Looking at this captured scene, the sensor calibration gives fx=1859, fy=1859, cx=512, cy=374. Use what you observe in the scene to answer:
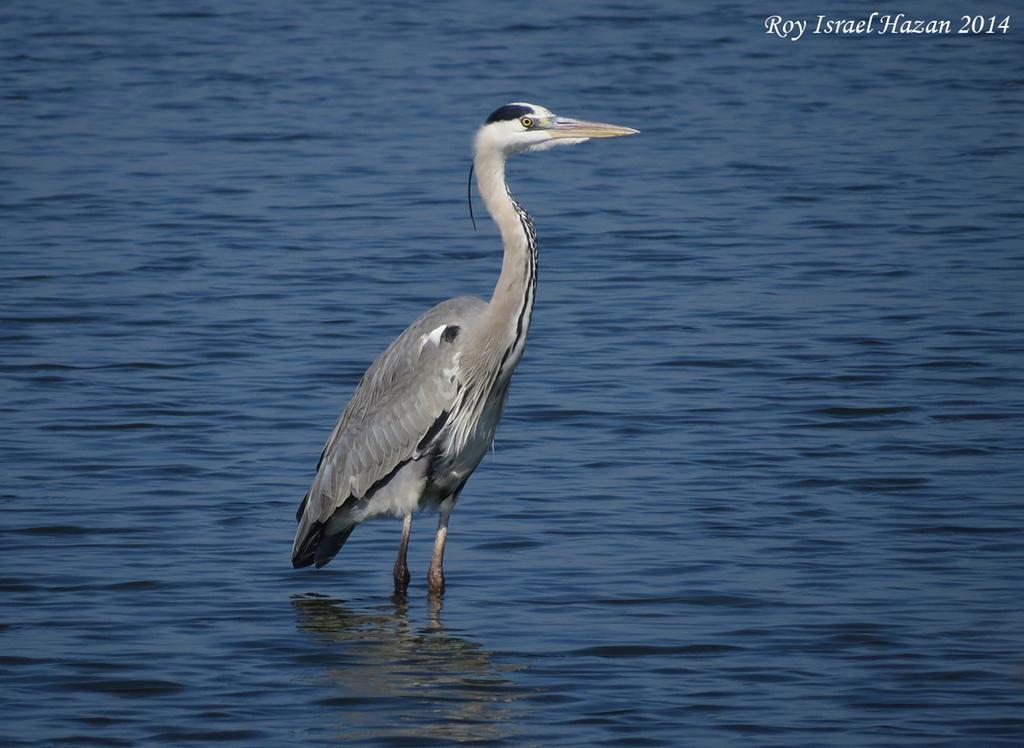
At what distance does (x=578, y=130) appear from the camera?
759 centimetres

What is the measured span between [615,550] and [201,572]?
1705 mm

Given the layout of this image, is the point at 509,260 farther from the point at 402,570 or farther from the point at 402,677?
the point at 402,677

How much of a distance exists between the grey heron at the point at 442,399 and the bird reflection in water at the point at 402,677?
30cm

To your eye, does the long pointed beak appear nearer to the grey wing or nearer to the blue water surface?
the grey wing

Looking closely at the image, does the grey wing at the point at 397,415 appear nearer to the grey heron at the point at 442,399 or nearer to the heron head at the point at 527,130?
the grey heron at the point at 442,399

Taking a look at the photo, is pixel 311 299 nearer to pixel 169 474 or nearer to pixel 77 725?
pixel 169 474

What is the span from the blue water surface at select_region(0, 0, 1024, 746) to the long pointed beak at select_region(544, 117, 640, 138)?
1700 millimetres

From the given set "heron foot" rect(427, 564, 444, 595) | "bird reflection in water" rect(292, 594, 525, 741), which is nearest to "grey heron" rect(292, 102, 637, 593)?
"heron foot" rect(427, 564, 444, 595)

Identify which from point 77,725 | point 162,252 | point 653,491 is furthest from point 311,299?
point 77,725

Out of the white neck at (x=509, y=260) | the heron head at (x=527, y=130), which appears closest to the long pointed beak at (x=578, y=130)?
the heron head at (x=527, y=130)

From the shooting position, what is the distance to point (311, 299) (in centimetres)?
1208

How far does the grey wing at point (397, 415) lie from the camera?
24.4 feet

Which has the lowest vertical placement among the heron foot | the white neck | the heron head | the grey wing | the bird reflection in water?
the bird reflection in water

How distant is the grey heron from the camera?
7375 millimetres
